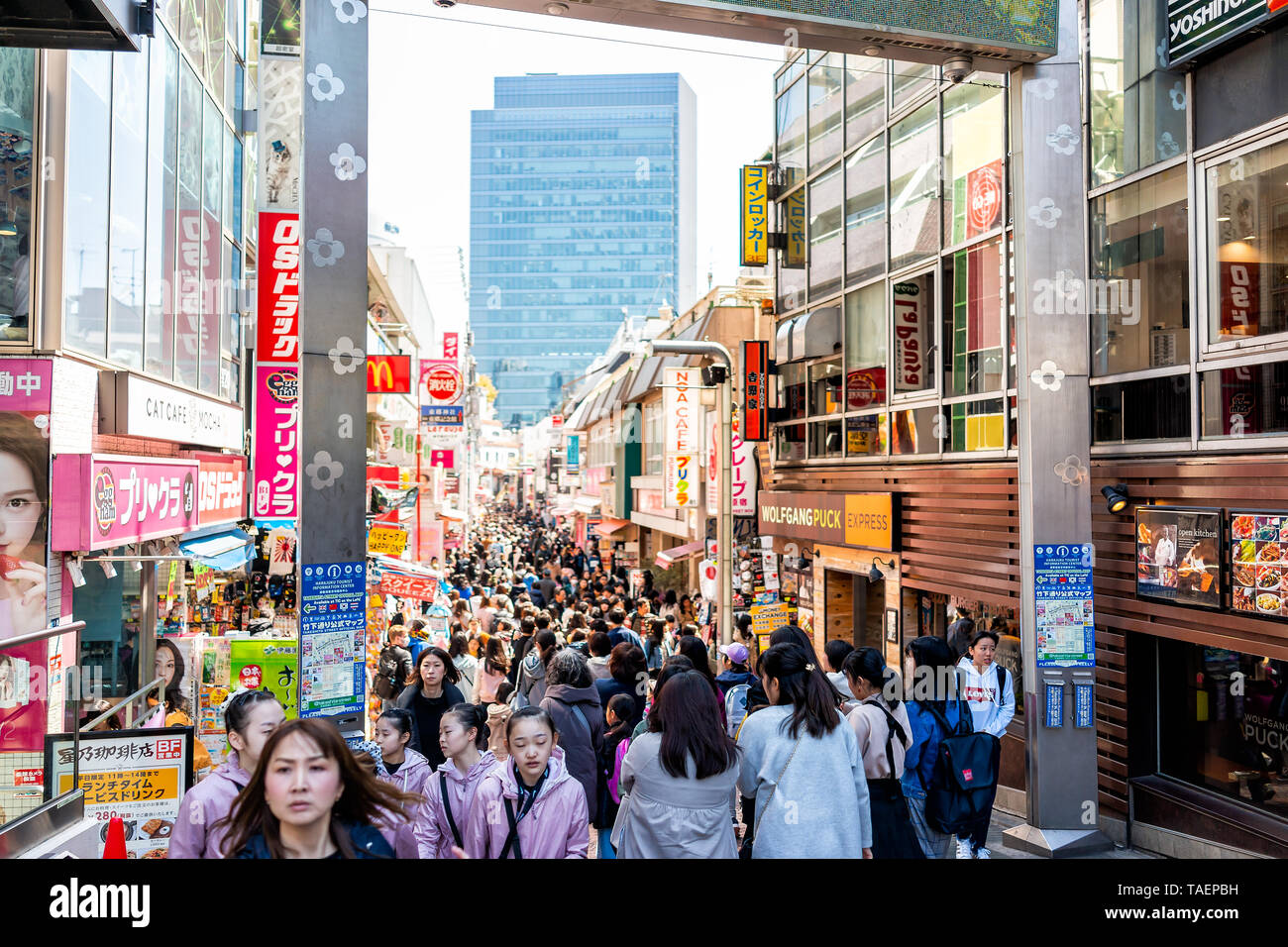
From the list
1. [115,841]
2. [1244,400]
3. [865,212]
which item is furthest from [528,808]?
[865,212]

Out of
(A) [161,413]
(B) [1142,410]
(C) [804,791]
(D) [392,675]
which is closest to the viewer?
(C) [804,791]

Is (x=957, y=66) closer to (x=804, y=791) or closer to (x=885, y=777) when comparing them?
(x=885, y=777)

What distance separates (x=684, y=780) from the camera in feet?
12.7

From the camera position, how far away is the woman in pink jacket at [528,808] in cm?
390

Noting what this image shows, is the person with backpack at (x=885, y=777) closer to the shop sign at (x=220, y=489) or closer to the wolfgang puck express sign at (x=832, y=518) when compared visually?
the wolfgang puck express sign at (x=832, y=518)

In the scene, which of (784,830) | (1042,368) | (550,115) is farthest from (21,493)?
(550,115)

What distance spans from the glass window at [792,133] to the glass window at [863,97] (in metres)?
1.98

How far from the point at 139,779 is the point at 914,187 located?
11.0m

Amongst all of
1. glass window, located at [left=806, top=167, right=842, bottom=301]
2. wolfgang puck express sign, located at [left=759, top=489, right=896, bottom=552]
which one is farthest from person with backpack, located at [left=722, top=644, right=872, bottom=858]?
glass window, located at [left=806, top=167, right=842, bottom=301]

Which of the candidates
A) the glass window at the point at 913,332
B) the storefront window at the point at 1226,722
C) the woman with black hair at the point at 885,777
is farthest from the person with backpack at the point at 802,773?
the glass window at the point at 913,332

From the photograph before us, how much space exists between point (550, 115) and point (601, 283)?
1003 inches

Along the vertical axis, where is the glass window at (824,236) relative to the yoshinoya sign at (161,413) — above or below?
above

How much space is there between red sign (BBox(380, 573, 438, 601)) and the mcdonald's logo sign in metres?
3.15

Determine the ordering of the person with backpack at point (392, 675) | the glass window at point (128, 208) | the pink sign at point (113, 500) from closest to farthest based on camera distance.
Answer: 1. the pink sign at point (113, 500)
2. the person with backpack at point (392, 675)
3. the glass window at point (128, 208)
